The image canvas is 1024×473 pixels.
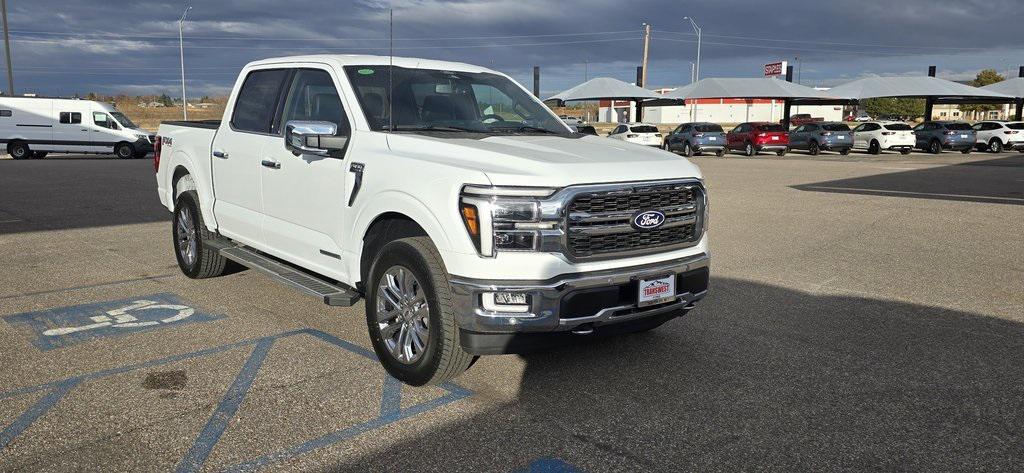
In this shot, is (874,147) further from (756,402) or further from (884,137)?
(756,402)

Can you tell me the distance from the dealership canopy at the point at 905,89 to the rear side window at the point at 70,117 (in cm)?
3400

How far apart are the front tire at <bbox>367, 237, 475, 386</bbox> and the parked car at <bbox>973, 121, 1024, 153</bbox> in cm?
3902

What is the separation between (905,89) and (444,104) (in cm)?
4123

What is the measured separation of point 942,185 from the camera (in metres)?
18.2

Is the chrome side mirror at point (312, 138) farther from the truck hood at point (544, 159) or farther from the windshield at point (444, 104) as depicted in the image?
the truck hood at point (544, 159)

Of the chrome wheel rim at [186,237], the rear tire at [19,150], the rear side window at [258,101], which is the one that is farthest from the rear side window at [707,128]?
the rear side window at [258,101]

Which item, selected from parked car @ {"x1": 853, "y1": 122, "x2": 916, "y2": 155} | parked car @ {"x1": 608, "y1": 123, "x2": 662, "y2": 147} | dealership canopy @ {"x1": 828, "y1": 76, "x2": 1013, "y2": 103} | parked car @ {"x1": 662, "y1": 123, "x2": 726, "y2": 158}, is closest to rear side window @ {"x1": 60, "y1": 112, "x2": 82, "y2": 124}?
parked car @ {"x1": 608, "y1": 123, "x2": 662, "y2": 147}

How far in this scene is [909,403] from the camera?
4.38 meters

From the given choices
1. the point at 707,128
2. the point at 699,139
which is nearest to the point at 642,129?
the point at 699,139

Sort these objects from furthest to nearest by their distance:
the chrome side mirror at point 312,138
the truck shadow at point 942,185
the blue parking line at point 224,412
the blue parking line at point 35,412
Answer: the truck shadow at point 942,185, the chrome side mirror at point 312,138, the blue parking line at point 35,412, the blue parking line at point 224,412

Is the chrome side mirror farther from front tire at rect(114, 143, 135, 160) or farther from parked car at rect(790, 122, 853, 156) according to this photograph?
parked car at rect(790, 122, 853, 156)

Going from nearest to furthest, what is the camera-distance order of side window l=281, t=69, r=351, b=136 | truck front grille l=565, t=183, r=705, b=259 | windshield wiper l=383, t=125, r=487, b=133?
truck front grille l=565, t=183, r=705, b=259 → windshield wiper l=383, t=125, r=487, b=133 → side window l=281, t=69, r=351, b=136

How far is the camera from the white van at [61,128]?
2895cm

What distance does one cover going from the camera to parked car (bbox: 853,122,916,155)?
A: 34.5 m
